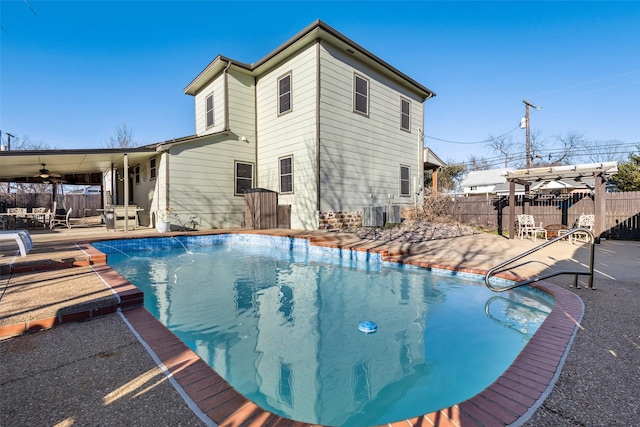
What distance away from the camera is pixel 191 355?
7.12ft

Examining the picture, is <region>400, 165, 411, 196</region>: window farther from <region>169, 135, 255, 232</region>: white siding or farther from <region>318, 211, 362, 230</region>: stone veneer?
<region>169, 135, 255, 232</region>: white siding

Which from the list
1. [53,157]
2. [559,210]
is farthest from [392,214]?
[53,157]

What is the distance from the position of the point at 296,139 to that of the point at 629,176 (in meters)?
19.6

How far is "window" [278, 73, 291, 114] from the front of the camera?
437 inches

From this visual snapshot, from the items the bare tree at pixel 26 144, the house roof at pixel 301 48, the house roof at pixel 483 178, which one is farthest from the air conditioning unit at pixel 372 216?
the bare tree at pixel 26 144

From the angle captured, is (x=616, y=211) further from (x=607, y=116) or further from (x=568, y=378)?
(x=607, y=116)

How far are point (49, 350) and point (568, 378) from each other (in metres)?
3.80

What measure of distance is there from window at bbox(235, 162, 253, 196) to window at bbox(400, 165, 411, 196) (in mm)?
7128

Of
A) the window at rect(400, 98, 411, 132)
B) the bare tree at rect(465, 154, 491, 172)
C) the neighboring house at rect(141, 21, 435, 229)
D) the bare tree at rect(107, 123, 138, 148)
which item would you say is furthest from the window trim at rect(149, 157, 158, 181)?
the bare tree at rect(465, 154, 491, 172)

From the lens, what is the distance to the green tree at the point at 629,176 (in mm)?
16019

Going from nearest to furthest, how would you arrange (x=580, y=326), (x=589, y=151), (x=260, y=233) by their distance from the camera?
(x=580, y=326) → (x=260, y=233) → (x=589, y=151)

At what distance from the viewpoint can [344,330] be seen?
3.44 m

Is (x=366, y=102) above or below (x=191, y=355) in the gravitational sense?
above

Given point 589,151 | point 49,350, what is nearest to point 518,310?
point 49,350
